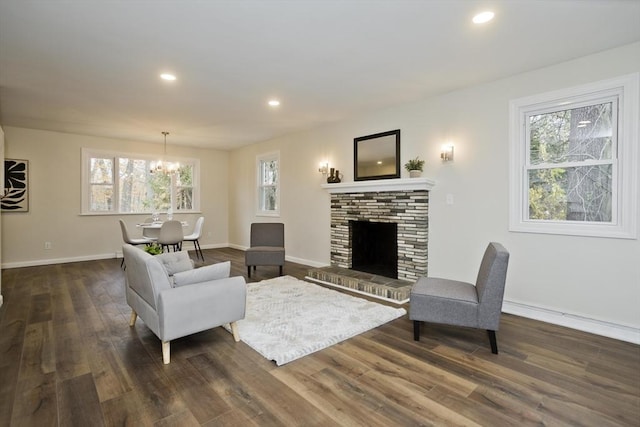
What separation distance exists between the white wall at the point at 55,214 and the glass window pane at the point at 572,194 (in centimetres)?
762

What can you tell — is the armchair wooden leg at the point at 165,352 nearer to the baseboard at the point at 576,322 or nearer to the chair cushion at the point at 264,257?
the chair cushion at the point at 264,257

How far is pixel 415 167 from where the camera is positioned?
14.5 feet

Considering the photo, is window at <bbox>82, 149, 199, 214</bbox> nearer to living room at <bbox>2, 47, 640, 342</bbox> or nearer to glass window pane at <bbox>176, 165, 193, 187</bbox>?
glass window pane at <bbox>176, 165, 193, 187</bbox>

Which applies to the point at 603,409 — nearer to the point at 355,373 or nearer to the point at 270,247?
the point at 355,373

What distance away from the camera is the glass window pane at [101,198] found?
6848 mm

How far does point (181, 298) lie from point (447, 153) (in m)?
3.52

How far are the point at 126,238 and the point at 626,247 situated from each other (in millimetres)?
7034

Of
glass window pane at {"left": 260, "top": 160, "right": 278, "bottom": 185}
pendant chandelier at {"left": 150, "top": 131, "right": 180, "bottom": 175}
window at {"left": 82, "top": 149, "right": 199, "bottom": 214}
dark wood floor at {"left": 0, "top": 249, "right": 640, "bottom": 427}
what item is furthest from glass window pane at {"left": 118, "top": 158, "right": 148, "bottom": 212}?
dark wood floor at {"left": 0, "top": 249, "right": 640, "bottom": 427}

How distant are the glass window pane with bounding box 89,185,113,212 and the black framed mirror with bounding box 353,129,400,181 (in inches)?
216

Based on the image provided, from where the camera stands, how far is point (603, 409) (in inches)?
76.4

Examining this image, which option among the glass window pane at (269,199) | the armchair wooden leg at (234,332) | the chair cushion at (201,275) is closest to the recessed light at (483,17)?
the chair cushion at (201,275)

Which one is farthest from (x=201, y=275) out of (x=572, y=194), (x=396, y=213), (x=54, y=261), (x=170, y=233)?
(x=54, y=261)

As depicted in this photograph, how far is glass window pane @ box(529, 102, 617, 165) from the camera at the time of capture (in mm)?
3135

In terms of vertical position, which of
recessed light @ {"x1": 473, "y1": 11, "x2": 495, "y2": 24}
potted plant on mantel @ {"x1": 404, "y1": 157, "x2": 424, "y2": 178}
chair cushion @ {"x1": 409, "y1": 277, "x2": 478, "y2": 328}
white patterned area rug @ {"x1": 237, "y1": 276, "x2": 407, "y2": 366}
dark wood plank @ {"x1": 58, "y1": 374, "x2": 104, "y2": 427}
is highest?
recessed light @ {"x1": 473, "y1": 11, "x2": 495, "y2": 24}
